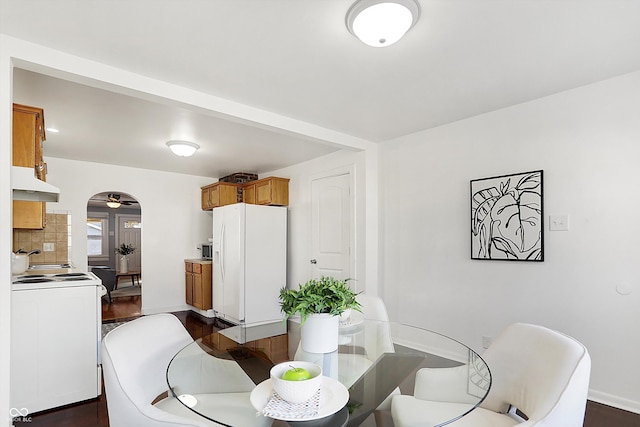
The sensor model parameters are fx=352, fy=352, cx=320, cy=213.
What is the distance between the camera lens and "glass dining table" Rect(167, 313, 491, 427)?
1.20 metres

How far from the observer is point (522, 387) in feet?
4.78

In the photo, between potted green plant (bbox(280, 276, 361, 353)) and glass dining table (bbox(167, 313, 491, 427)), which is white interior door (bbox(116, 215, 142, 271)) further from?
potted green plant (bbox(280, 276, 361, 353))

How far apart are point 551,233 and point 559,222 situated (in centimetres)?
10

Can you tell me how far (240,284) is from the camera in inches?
185

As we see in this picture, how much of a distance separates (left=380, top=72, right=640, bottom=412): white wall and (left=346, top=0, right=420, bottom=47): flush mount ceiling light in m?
1.67

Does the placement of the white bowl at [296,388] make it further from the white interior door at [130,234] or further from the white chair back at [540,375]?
the white interior door at [130,234]

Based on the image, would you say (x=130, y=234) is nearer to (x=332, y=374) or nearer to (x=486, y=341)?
(x=486, y=341)

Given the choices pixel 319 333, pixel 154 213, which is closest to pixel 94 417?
pixel 319 333

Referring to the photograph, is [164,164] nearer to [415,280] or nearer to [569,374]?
[415,280]

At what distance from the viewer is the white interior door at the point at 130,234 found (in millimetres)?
10039

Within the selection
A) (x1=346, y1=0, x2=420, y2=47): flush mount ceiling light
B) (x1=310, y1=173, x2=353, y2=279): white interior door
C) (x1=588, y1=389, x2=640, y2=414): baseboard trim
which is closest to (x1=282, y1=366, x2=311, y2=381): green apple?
(x1=346, y1=0, x2=420, y2=47): flush mount ceiling light

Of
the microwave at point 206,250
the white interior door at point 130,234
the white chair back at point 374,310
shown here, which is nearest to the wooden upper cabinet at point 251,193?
the microwave at point 206,250

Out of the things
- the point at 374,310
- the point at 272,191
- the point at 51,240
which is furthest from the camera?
the point at 272,191

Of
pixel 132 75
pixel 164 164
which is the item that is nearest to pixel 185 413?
pixel 132 75
